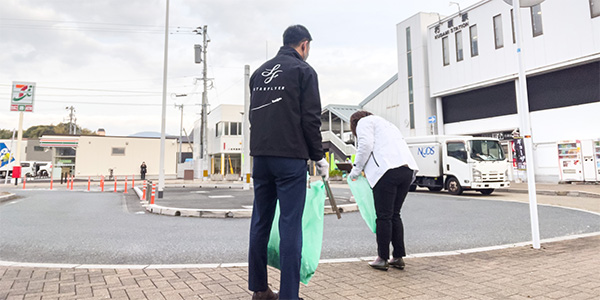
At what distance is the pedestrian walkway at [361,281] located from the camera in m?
2.69

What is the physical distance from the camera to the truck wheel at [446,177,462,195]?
555 inches

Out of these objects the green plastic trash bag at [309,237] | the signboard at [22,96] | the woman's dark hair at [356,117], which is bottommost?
the green plastic trash bag at [309,237]

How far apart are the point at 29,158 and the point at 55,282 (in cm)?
6642

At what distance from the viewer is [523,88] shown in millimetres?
4570

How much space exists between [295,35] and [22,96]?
24683mm

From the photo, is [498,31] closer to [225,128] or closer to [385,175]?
[385,175]

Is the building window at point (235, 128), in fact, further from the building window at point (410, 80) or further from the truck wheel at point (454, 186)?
the truck wheel at point (454, 186)

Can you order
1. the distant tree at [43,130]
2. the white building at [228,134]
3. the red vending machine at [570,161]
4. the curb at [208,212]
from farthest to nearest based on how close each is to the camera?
the distant tree at [43,130], the white building at [228,134], the red vending machine at [570,161], the curb at [208,212]

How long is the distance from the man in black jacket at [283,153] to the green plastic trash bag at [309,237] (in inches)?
10.2

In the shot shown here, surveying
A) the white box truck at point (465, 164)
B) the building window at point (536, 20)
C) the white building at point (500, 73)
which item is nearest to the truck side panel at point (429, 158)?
the white box truck at point (465, 164)

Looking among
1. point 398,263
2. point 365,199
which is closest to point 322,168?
point 365,199

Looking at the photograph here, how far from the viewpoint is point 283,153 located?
229cm

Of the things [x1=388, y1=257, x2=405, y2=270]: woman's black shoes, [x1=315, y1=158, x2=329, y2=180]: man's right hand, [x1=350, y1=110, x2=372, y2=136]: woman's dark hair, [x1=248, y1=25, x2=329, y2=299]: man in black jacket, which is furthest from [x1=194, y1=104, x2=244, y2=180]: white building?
[x1=248, y1=25, x2=329, y2=299]: man in black jacket

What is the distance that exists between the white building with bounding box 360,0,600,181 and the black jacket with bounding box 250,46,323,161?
2172cm
